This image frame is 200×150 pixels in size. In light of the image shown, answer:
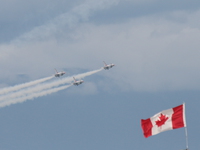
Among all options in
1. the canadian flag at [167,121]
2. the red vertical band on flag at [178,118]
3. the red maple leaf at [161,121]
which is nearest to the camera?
the red vertical band on flag at [178,118]

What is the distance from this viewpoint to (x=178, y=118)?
586ft

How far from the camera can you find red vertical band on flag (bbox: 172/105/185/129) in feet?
586

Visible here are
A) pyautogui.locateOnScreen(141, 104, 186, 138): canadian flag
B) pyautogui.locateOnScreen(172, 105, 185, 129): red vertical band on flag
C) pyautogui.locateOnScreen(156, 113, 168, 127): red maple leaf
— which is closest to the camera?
pyautogui.locateOnScreen(172, 105, 185, 129): red vertical band on flag

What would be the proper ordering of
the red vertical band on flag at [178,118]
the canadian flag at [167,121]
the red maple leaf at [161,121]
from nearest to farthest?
the red vertical band on flag at [178,118], the canadian flag at [167,121], the red maple leaf at [161,121]

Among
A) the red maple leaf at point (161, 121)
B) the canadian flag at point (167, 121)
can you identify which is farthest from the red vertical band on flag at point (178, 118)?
the red maple leaf at point (161, 121)

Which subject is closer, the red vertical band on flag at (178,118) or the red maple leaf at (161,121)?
the red vertical band on flag at (178,118)

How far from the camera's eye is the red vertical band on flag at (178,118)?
17862cm

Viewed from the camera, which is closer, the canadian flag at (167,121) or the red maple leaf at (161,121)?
the canadian flag at (167,121)

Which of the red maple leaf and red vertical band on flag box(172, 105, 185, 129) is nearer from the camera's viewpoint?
red vertical band on flag box(172, 105, 185, 129)

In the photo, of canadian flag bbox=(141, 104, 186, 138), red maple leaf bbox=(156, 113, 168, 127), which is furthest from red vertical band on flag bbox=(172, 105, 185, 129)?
red maple leaf bbox=(156, 113, 168, 127)

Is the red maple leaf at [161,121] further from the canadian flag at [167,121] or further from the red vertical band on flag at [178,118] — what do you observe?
the red vertical band on flag at [178,118]

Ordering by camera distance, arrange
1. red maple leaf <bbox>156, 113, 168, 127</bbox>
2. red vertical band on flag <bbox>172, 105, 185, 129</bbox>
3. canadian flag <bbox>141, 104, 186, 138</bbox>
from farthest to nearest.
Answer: red maple leaf <bbox>156, 113, 168, 127</bbox> < canadian flag <bbox>141, 104, 186, 138</bbox> < red vertical band on flag <bbox>172, 105, 185, 129</bbox>

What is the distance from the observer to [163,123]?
589 feet

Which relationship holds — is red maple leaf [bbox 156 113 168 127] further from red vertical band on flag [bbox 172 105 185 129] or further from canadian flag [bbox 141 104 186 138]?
red vertical band on flag [bbox 172 105 185 129]
